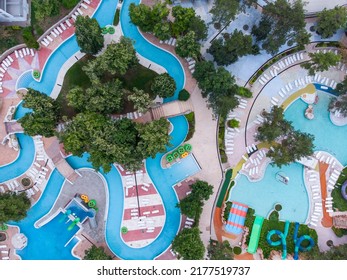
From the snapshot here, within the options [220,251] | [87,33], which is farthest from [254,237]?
[87,33]

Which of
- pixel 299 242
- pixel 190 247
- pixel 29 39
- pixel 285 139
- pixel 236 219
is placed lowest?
pixel 190 247

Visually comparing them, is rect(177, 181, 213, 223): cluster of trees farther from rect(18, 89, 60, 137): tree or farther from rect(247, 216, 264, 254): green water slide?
rect(18, 89, 60, 137): tree

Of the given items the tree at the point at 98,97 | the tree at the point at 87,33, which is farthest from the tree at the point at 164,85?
the tree at the point at 87,33

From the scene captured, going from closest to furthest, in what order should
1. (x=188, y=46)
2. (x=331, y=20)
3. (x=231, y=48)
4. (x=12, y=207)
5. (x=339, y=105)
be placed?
(x=12, y=207) < (x=188, y=46) < (x=231, y=48) < (x=331, y=20) < (x=339, y=105)

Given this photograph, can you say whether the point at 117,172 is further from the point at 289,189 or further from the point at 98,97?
the point at 289,189
